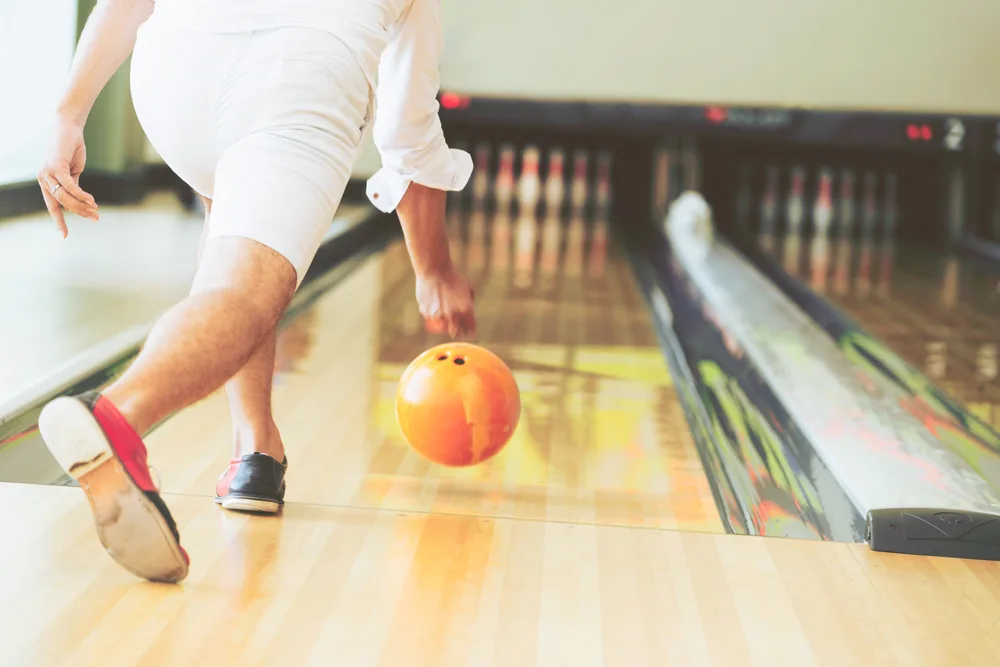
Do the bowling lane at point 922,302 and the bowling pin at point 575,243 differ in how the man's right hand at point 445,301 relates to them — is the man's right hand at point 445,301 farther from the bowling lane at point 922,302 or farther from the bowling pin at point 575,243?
the bowling pin at point 575,243

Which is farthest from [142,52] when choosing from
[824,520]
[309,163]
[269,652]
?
[824,520]

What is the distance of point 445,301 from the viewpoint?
1.73 metres

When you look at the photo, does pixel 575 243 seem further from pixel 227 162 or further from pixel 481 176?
pixel 227 162

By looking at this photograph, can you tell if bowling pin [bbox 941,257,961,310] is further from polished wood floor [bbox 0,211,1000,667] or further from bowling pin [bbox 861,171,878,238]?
polished wood floor [bbox 0,211,1000,667]

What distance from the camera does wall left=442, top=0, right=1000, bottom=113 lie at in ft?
15.4

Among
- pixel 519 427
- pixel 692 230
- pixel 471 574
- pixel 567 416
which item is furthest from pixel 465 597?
pixel 692 230

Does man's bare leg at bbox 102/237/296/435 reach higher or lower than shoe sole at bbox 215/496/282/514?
higher

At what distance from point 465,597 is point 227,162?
0.54m

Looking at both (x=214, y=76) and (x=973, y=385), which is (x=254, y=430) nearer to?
(x=214, y=76)

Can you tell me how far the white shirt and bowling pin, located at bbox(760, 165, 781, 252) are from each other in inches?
155

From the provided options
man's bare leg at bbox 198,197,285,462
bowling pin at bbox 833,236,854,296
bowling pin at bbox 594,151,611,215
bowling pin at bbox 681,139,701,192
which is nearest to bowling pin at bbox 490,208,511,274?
bowling pin at bbox 594,151,611,215

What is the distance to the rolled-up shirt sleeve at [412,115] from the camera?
152 centimetres

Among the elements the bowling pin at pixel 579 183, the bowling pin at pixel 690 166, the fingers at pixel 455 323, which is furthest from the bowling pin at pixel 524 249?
the fingers at pixel 455 323

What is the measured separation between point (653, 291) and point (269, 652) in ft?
9.15
